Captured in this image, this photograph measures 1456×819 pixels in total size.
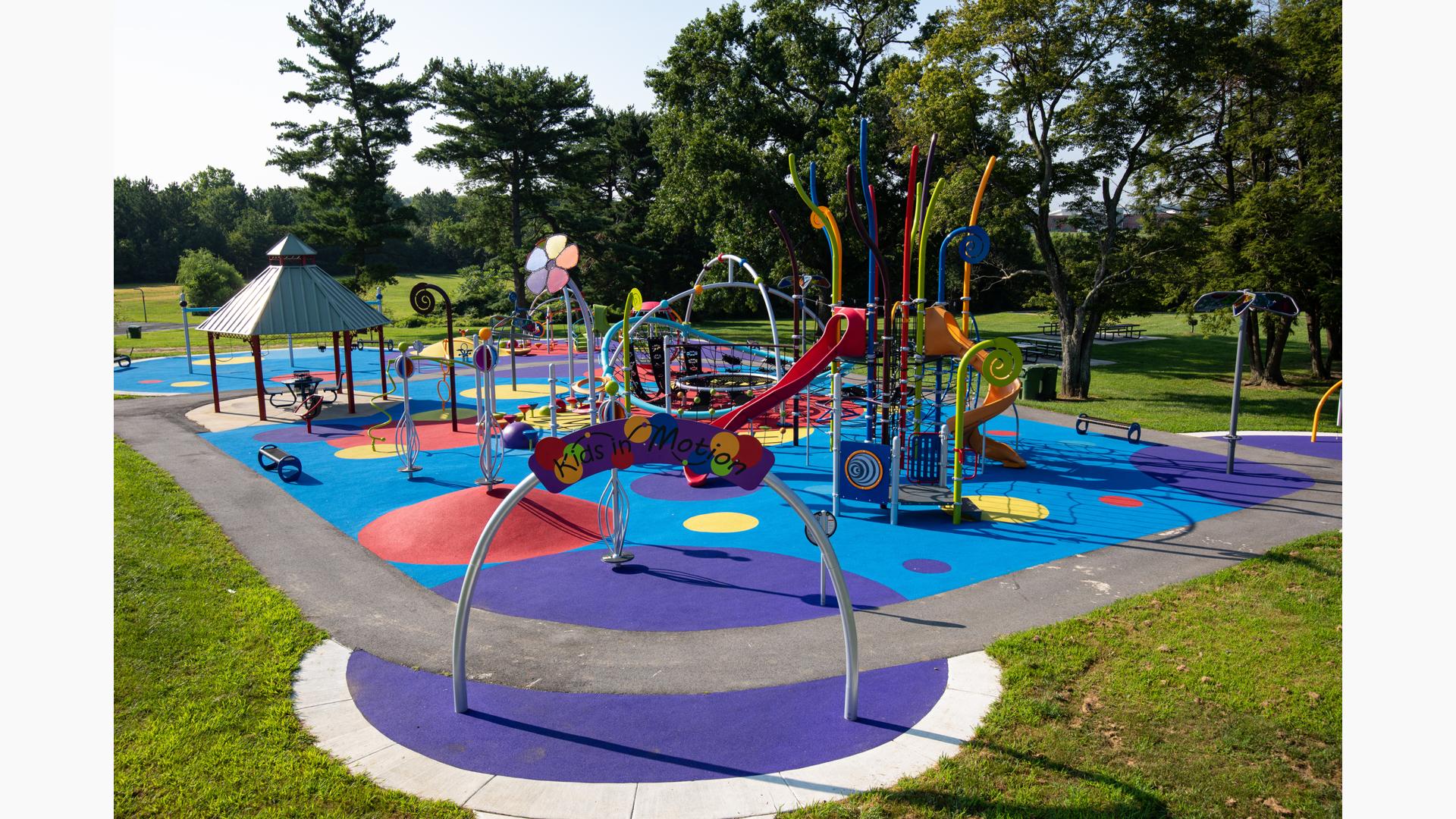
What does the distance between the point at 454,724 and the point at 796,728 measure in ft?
10.7

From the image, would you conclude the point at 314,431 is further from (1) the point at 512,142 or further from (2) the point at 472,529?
(1) the point at 512,142

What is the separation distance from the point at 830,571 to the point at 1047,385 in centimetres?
2180

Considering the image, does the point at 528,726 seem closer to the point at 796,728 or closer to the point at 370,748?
the point at 370,748

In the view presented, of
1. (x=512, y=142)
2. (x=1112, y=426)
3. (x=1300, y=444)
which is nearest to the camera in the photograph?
(x=1300, y=444)

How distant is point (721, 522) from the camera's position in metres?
A: 14.6

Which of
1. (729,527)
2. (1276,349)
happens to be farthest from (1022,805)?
(1276,349)

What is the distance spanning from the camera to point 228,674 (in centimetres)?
889

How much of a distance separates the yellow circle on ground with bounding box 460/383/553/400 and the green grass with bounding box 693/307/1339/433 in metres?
16.1

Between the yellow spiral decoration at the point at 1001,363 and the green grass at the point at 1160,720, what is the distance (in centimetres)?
416

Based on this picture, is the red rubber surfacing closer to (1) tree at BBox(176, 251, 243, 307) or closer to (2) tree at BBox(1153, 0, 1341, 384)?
(2) tree at BBox(1153, 0, 1341, 384)

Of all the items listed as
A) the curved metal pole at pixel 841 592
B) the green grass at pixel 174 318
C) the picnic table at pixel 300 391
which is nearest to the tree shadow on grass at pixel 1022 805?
the curved metal pole at pixel 841 592

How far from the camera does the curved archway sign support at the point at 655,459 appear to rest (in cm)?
745

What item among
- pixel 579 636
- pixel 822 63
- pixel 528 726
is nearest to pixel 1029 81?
pixel 822 63

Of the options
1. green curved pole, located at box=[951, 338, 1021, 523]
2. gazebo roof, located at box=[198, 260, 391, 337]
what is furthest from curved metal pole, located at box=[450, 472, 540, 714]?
gazebo roof, located at box=[198, 260, 391, 337]
